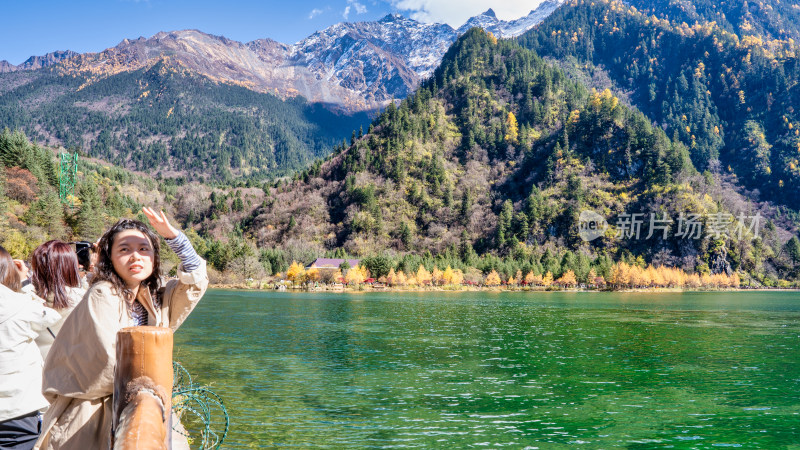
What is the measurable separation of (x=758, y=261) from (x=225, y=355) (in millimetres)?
194383

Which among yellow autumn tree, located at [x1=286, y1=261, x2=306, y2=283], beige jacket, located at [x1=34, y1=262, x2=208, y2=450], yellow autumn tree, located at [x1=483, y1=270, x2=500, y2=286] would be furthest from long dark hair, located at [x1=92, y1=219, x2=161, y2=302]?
yellow autumn tree, located at [x1=483, y1=270, x2=500, y2=286]

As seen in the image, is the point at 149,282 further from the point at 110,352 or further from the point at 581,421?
the point at 581,421

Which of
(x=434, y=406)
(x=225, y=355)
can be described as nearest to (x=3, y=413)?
(x=434, y=406)

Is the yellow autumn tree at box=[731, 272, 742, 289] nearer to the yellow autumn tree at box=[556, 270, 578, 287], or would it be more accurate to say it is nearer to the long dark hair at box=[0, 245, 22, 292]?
the yellow autumn tree at box=[556, 270, 578, 287]

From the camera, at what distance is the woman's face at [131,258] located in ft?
13.6

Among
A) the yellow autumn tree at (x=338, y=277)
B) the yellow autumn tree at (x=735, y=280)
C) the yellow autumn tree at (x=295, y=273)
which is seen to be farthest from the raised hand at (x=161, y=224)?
the yellow autumn tree at (x=735, y=280)

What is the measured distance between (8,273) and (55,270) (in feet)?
1.41

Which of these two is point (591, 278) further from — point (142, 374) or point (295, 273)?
point (142, 374)

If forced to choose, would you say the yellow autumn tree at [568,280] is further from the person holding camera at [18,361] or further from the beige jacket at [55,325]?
the person holding camera at [18,361]

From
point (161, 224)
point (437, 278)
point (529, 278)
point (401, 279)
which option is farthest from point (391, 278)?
point (161, 224)

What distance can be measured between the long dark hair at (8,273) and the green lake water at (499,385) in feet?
36.2

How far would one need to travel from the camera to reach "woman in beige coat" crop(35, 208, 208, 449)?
12.5 feet

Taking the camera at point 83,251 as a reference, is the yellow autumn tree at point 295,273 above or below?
below

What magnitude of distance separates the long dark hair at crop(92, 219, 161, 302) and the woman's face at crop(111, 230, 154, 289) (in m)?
0.04
